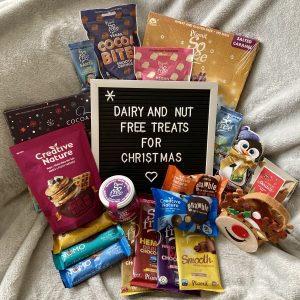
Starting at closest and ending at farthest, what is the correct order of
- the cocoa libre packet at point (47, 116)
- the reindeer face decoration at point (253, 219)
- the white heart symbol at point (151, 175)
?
the reindeer face decoration at point (253, 219)
the cocoa libre packet at point (47, 116)
the white heart symbol at point (151, 175)

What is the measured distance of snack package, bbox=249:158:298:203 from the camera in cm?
102

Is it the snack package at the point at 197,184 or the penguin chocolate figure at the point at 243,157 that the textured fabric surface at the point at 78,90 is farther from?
the snack package at the point at 197,184

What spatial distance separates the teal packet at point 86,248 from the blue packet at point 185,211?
0.11 metres

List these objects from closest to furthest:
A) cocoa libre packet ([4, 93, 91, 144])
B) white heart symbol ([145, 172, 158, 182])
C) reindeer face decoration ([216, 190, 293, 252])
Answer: reindeer face decoration ([216, 190, 293, 252]) → cocoa libre packet ([4, 93, 91, 144]) → white heart symbol ([145, 172, 158, 182])

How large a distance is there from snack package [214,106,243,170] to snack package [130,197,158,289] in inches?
9.6

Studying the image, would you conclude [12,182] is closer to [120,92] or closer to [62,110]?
[62,110]

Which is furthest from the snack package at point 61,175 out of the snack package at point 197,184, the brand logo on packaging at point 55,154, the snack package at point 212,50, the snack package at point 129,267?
the snack package at point 212,50

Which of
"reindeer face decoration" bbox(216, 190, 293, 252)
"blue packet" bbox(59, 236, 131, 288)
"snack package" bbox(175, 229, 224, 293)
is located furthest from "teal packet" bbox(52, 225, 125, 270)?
"reindeer face decoration" bbox(216, 190, 293, 252)

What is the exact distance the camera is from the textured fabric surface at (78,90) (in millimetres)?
960

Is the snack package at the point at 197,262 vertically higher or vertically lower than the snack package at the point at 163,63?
lower

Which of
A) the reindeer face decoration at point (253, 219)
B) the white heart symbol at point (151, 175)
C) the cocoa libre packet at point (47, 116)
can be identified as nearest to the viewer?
the reindeer face decoration at point (253, 219)

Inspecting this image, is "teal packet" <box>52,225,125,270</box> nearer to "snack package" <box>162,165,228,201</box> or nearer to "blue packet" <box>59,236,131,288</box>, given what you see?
"blue packet" <box>59,236,131,288</box>

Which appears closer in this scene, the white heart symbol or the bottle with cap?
the bottle with cap

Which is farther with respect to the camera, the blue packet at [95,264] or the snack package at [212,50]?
the snack package at [212,50]
